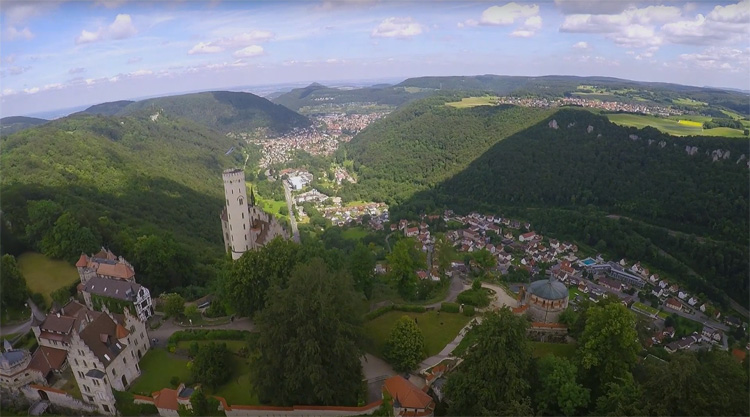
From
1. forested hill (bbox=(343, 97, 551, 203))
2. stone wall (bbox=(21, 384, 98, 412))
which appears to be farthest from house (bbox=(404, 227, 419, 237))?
stone wall (bbox=(21, 384, 98, 412))

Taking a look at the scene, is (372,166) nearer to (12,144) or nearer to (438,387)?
(12,144)

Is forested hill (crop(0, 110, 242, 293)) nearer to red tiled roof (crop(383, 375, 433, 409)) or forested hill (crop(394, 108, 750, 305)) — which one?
red tiled roof (crop(383, 375, 433, 409))

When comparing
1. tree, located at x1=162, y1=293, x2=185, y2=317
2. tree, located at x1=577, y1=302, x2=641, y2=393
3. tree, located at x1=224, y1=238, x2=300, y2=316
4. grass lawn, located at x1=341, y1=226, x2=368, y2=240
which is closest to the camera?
tree, located at x1=577, y1=302, x2=641, y2=393

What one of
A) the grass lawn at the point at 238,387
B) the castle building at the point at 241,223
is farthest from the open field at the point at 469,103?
the grass lawn at the point at 238,387

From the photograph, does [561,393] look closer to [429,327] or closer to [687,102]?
[429,327]

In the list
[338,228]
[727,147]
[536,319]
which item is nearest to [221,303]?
[536,319]

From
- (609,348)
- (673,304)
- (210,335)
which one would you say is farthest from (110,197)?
(673,304)

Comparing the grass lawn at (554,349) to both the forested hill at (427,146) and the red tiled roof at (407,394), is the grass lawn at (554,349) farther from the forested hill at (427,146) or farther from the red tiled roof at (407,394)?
the forested hill at (427,146)
